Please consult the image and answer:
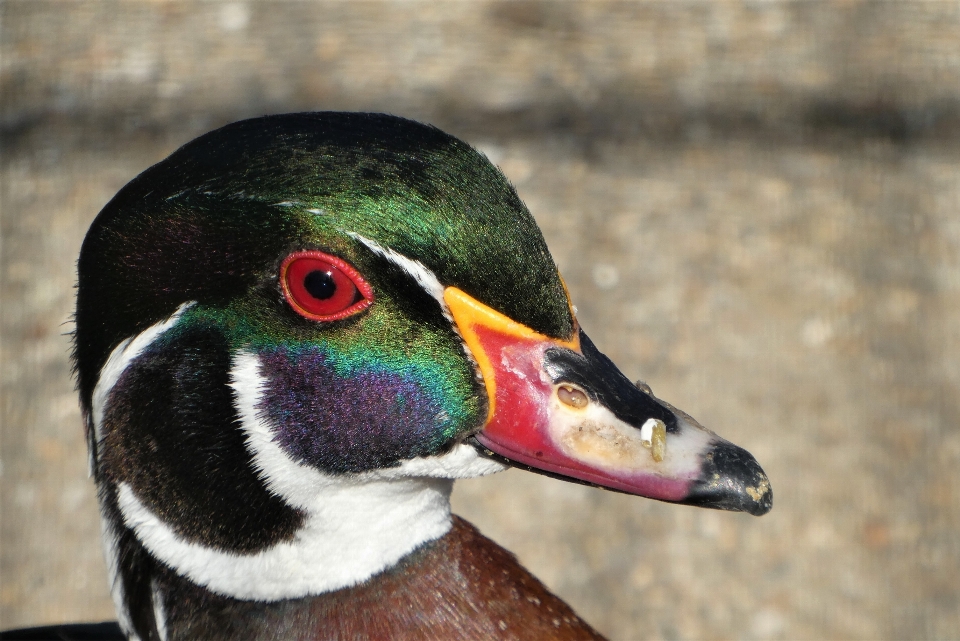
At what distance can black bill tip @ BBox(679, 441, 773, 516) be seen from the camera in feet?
2.43

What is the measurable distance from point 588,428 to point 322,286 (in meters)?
0.22

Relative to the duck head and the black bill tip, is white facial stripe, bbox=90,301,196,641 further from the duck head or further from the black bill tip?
the black bill tip

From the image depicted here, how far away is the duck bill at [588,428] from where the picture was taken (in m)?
0.74

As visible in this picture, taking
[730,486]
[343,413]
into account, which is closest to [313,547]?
[343,413]

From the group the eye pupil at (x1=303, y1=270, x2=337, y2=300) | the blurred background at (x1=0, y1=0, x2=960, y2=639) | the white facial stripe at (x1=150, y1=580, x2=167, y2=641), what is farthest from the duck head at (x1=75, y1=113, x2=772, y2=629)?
the blurred background at (x1=0, y1=0, x2=960, y2=639)

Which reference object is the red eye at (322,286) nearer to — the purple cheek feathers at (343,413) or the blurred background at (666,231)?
the purple cheek feathers at (343,413)

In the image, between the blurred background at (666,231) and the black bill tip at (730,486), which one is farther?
the blurred background at (666,231)

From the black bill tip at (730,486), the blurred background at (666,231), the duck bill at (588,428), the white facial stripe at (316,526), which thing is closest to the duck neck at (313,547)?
the white facial stripe at (316,526)

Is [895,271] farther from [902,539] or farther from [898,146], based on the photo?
[902,539]

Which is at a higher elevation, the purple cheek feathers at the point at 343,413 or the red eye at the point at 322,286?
the red eye at the point at 322,286

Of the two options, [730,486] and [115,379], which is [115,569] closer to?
[115,379]

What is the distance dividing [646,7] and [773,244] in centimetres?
64

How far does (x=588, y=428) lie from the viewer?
2.46ft

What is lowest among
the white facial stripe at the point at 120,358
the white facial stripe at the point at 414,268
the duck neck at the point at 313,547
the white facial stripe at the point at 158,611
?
the white facial stripe at the point at 158,611
